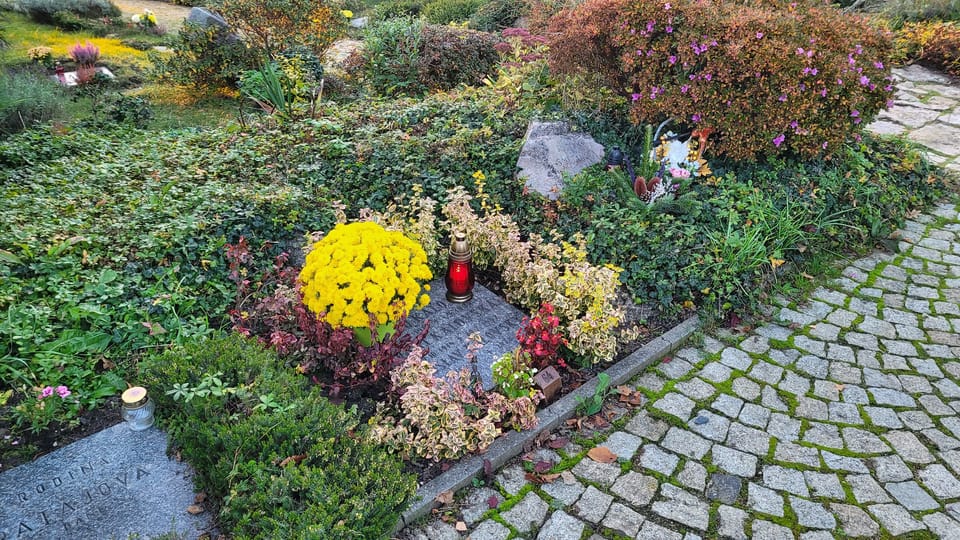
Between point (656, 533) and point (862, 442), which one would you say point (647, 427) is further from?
point (862, 442)

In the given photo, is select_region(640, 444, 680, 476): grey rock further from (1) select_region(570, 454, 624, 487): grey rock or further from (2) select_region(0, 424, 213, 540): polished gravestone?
(2) select_region(0, 424, 213, 540): polished gravestone

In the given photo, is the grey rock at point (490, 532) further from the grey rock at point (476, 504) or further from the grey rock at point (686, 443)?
the grey rock at point (686, 443)

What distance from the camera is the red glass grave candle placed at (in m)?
4.29

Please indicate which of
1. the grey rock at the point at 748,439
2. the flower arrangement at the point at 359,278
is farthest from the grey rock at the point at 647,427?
the flower arrangement at the point at 359,278

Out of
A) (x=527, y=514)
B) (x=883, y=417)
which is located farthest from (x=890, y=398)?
(x=527, y=514)

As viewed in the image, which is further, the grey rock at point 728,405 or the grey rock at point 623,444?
the grey rock at point 728,405

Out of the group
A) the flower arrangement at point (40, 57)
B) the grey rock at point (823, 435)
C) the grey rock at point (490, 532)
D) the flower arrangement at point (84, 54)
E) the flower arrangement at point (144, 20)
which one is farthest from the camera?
the flower arrangement at point (144, 20)

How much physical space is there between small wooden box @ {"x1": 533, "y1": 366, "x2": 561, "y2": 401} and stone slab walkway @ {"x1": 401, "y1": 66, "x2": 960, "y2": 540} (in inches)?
13.7

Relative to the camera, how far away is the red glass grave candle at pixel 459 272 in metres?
4.29

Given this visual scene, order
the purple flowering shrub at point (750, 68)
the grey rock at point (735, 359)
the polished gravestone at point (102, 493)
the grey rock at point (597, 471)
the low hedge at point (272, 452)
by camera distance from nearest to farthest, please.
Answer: the low hedge at point (272, 452)
the polished gravestone at point (102, 493)
the grey rock at point (597, 471)
the grey rock at point (735, 359)
the purple flowering shrub at point (750, 68)

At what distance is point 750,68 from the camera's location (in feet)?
16.6

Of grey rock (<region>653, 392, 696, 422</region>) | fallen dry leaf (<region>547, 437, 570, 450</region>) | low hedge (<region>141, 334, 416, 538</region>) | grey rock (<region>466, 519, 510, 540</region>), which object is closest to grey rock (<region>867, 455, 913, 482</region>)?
grey rock (<region>653, 392, 696, 422</region>)

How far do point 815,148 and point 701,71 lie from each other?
1254mm

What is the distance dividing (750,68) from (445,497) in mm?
4201
